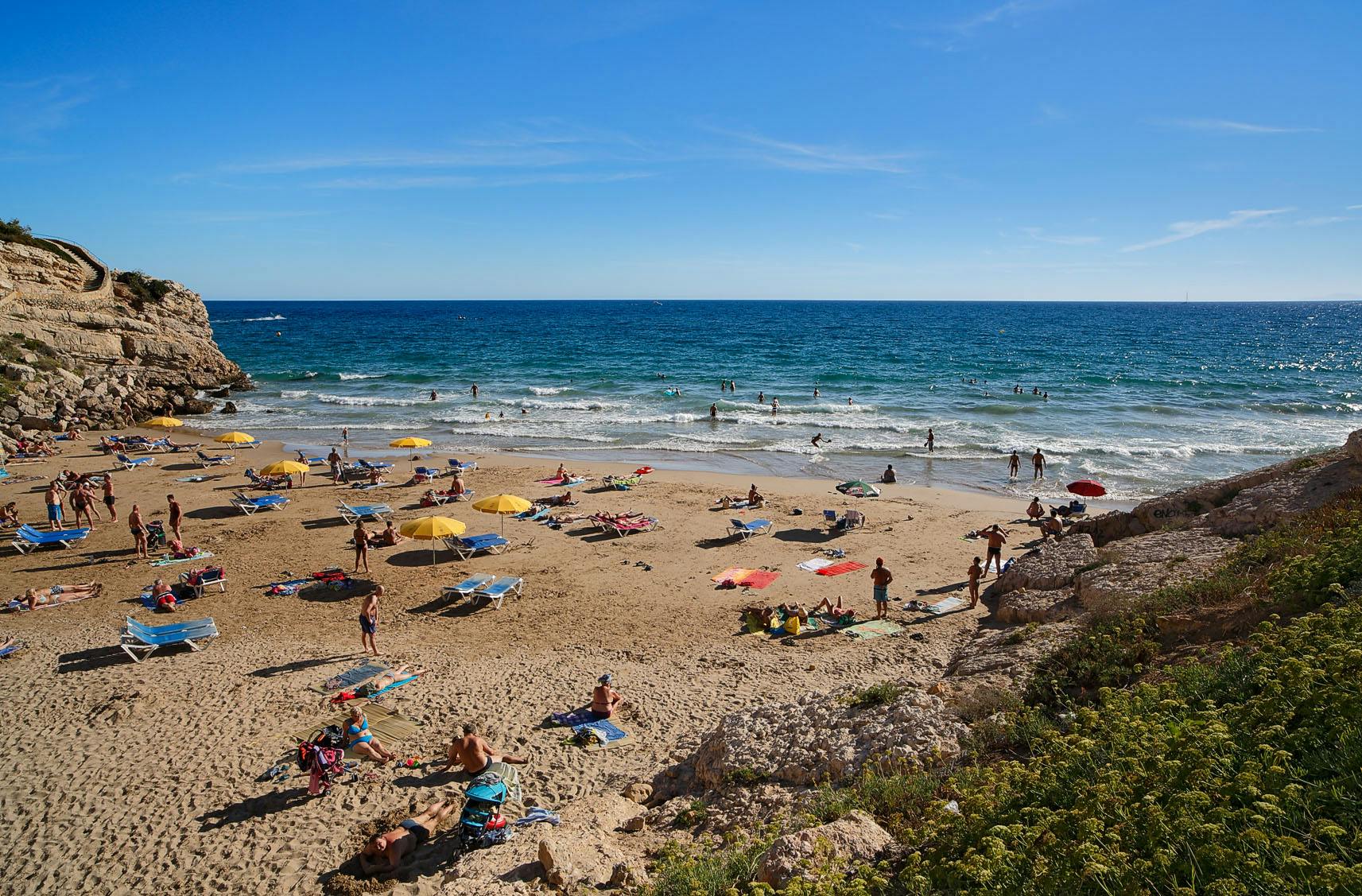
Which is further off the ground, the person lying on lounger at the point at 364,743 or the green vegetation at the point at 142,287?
the green vegetation at the point at 142,287

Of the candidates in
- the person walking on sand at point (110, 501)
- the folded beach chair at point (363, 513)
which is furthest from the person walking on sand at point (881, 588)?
the person walking on sand at point (110, 501)

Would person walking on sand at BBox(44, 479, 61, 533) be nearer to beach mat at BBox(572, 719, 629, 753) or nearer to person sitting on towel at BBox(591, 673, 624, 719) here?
person sitting on towel at BBox(591, 673, 624, 719)

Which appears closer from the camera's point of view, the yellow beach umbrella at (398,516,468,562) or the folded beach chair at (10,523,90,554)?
the yellow beach umbrella at (398,516,468,562)

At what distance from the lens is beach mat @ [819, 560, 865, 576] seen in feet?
52.6

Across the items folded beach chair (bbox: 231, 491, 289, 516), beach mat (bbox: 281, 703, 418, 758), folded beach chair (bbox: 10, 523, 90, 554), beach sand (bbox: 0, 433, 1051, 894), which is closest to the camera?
beach sand (bbox: 0, 433, 1051, 894)

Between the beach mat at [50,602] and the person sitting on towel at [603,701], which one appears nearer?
the person sitting on towel at [603,701]

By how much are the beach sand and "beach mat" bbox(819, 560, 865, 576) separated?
1.18 feet

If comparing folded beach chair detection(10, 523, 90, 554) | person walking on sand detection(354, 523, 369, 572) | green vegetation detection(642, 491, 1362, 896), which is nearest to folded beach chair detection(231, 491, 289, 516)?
→ folded beach chair detection(10, 523, 90, 554)

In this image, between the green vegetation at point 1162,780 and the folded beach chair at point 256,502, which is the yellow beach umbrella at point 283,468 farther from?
the green vegetation at point 1162,780

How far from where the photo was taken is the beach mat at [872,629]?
1277 cm

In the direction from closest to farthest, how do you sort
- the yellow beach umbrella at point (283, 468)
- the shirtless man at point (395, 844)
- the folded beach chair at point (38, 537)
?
the shirtless man at point (395, 844)
the folded beach chair at point (38, 537)
the yellow beach umbrella at point (283, 468)

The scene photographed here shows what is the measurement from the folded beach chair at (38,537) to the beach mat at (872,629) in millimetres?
18055

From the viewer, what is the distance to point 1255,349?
247ft

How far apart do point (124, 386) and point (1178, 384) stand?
209 ft
